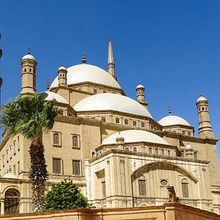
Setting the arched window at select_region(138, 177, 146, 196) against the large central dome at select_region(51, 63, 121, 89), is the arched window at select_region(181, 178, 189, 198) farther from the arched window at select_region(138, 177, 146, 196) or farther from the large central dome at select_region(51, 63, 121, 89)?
the large central dome at select_region(51, 63, 121, 89)

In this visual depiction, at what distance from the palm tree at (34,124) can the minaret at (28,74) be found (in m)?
18.3

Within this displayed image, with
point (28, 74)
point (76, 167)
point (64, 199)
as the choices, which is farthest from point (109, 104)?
point (64, 199)

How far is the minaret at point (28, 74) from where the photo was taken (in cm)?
4212

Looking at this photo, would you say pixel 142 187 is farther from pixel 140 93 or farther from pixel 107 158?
pixel 140 93

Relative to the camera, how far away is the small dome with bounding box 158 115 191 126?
56394 millimetres

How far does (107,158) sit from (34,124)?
1494 cm

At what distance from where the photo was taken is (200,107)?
54.6 m

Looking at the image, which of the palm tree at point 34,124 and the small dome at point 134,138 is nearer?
the palm tree at point 34,124

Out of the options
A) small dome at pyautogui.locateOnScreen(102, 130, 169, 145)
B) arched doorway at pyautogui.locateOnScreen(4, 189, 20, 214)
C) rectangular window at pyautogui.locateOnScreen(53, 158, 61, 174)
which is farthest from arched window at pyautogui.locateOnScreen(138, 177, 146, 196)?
arched doorway at pyautogui.locateOnScreen(4, 189, 20, 214)

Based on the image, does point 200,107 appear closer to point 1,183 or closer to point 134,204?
point 134,204

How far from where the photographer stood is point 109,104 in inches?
1868

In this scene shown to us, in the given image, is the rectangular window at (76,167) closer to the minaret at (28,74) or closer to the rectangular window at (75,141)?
the rectangular window at (75,141)

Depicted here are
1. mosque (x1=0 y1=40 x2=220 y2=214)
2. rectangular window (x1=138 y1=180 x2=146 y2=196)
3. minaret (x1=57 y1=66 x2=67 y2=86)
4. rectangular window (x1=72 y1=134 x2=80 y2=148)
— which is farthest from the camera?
minaret (x1=57 y1=66 x2=67 y2=86)

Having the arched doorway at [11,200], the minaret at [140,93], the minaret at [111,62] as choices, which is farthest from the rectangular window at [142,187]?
the minaret at [111,62]
